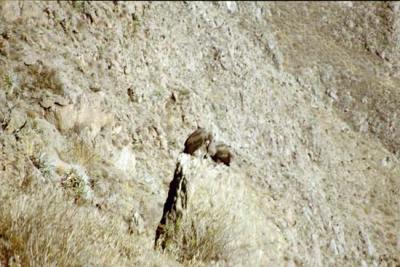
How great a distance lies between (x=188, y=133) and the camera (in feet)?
46.8

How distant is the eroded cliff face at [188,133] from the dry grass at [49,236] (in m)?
0.01

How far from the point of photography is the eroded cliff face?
19.9 ft

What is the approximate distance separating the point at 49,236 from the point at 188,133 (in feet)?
32.9

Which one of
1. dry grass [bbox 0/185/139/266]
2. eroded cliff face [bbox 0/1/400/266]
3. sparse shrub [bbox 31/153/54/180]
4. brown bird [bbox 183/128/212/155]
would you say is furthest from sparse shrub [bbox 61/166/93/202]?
brown bird [bbox 183/128/212/155]

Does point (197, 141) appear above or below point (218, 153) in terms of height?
below

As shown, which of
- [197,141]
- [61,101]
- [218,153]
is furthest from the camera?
[197,141]

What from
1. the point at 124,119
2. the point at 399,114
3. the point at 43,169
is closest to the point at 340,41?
the point at 124,119

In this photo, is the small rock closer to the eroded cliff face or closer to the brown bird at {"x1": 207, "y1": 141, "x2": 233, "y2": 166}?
the eroded cliff face

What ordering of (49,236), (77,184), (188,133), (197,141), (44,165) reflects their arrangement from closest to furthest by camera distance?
(49,236)
(44,165)
(77,184)
(197,141)
(188,133)

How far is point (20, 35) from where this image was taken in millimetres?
10758

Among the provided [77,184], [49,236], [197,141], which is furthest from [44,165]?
[197,141]

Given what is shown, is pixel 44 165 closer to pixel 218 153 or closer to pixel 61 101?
pixel 61 101

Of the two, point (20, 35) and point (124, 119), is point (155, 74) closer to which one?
point (124, 119)

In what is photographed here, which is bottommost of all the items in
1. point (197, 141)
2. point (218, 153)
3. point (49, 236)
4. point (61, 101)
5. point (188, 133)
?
point (188, 133)
